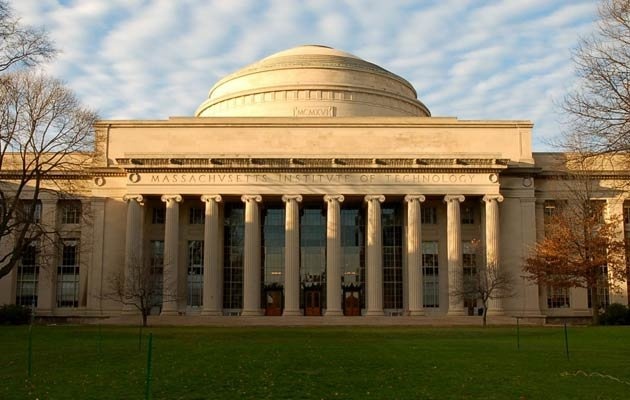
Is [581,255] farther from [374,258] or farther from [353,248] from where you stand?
[353,248]

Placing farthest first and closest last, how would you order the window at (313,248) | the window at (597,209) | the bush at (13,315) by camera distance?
1. the window at (313,248)
2. the bush at (13,315)
3. the window at (597,209)

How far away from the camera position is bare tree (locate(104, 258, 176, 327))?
56031mm

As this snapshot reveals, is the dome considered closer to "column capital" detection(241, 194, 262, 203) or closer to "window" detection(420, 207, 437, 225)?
"window" detection(420, 207, 437, 225)

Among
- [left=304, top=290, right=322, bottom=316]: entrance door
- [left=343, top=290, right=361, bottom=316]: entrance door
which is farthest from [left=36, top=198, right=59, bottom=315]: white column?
[left=343, top=290, right=361, bottom=316]: entrance door

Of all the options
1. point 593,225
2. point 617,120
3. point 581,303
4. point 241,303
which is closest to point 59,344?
point 617,120

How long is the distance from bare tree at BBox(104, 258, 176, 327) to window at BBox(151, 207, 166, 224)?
5.49 meters

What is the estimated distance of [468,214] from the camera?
68.9 metres

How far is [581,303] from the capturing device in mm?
67188

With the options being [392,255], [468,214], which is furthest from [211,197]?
[468,214]

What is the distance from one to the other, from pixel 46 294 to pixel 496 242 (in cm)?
3851

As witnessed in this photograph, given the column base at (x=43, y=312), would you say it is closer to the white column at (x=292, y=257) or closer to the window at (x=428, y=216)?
the white column at (x=292, y=257)

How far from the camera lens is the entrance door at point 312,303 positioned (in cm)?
6738

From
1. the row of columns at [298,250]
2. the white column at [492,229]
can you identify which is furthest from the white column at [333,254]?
the white column at [492,229]

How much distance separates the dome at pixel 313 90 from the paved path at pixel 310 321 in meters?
23.7
